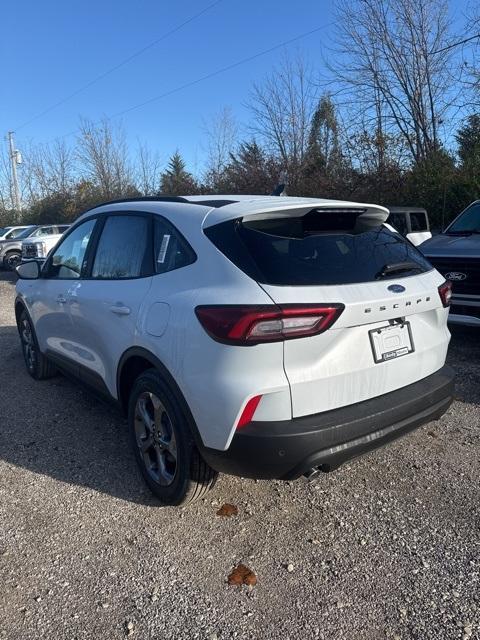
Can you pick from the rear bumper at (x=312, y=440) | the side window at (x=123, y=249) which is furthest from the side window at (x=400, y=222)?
the rear bumper at (x=312, y=440)

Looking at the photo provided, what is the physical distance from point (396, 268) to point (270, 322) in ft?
3.06

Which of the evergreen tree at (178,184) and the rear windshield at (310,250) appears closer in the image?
the rear windshield at (310,250)

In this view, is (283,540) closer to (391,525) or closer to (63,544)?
(391,525)

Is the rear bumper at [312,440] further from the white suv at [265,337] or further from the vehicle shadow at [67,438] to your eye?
the vehicle shadow at [67,438]

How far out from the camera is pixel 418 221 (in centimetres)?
1006

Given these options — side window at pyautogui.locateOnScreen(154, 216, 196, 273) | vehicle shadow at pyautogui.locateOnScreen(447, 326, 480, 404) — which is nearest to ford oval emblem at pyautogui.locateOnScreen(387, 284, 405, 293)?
side window at pyautogui.locateOnScreen(154, 216, 196, 273)

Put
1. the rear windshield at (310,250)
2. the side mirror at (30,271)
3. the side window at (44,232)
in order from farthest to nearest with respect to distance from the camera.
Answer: the side window at (44,232) → the side mirror at (30,271) → the rear windshield at (310,250)

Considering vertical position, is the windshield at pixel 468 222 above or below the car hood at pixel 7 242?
below

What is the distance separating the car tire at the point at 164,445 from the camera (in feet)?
9.23

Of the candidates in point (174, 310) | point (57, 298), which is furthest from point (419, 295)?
point (57, 298)

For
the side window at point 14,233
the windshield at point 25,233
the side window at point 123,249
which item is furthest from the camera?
the side window at point 14,233

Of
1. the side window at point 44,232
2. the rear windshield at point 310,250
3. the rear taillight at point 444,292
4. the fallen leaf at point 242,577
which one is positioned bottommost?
the fallen leaf at point 242,577

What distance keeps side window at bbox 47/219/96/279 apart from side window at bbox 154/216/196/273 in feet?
3.70

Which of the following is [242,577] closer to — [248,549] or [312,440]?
[248,549]
